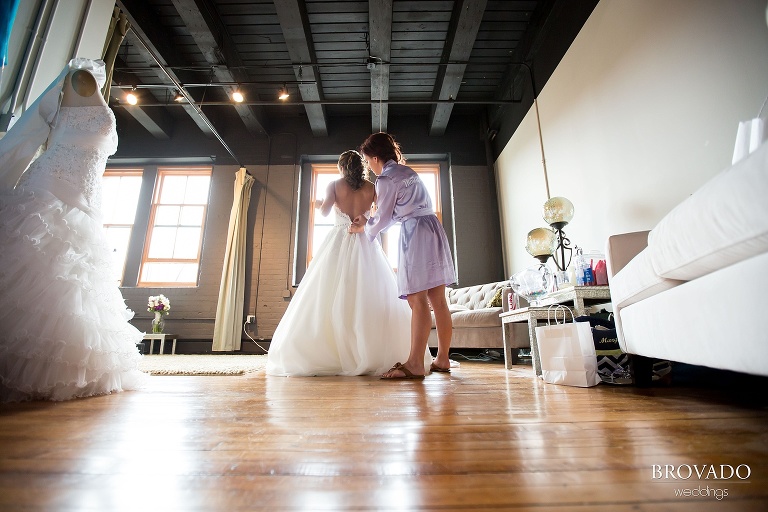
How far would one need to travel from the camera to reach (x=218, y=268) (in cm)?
554

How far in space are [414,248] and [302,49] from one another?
11.2 feet

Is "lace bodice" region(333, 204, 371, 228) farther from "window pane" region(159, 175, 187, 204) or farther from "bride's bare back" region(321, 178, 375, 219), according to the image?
"window pane" region(159, 175, 187, 204)

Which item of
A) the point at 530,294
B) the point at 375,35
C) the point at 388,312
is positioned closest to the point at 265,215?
the point at 375,35

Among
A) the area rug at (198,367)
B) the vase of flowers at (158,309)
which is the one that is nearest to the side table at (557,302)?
the area rug at (198,367)

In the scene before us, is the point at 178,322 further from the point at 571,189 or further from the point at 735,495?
the point at 735,495

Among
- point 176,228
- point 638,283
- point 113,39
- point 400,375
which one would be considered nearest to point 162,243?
point 176,228

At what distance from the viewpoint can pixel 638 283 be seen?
130 centimetres

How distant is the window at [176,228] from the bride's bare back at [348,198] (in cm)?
417

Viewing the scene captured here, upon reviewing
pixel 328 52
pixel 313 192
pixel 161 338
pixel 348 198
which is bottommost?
pixel 161 338

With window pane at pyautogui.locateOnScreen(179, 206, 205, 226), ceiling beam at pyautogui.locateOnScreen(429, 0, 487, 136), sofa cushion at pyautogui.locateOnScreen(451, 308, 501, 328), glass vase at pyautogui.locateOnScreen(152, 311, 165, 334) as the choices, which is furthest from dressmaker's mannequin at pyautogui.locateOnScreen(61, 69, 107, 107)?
window pane at pyautogui.locateOnScreen(179, 206, 205, 226)

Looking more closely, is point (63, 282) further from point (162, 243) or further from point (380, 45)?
point (162, 243)

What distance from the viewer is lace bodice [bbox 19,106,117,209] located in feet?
4.61

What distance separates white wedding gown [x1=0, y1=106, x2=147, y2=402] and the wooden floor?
0.16 meters

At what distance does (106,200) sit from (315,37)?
15.0 ft
